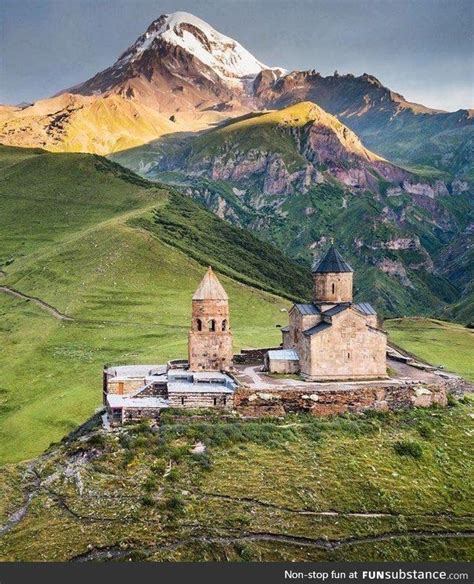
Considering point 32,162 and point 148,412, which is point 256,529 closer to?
point 148,412

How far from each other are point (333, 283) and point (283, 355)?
594 cm

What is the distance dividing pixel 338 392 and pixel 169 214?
10650 cm

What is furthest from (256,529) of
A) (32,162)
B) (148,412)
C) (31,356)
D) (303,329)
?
(32,162)

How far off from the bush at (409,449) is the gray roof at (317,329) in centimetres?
951

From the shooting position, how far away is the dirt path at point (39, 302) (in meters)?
82.9

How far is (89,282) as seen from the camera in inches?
3711

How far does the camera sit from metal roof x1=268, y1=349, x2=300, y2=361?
43031 millimetres

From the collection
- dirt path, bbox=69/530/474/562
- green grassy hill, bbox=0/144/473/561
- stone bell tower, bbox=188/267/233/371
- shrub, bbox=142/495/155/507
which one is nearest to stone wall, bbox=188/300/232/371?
stone bell tower, bbox=188/267/233/371

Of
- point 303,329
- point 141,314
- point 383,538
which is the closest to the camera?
point 383,538

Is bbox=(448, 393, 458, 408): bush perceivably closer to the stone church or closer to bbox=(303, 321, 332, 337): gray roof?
the stone church

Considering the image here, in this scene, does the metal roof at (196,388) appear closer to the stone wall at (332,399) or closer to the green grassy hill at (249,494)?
the stone wall at (332,399)

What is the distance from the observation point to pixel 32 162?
17025cm

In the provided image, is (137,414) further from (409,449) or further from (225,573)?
(225,573)

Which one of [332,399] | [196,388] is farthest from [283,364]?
[196,388]
